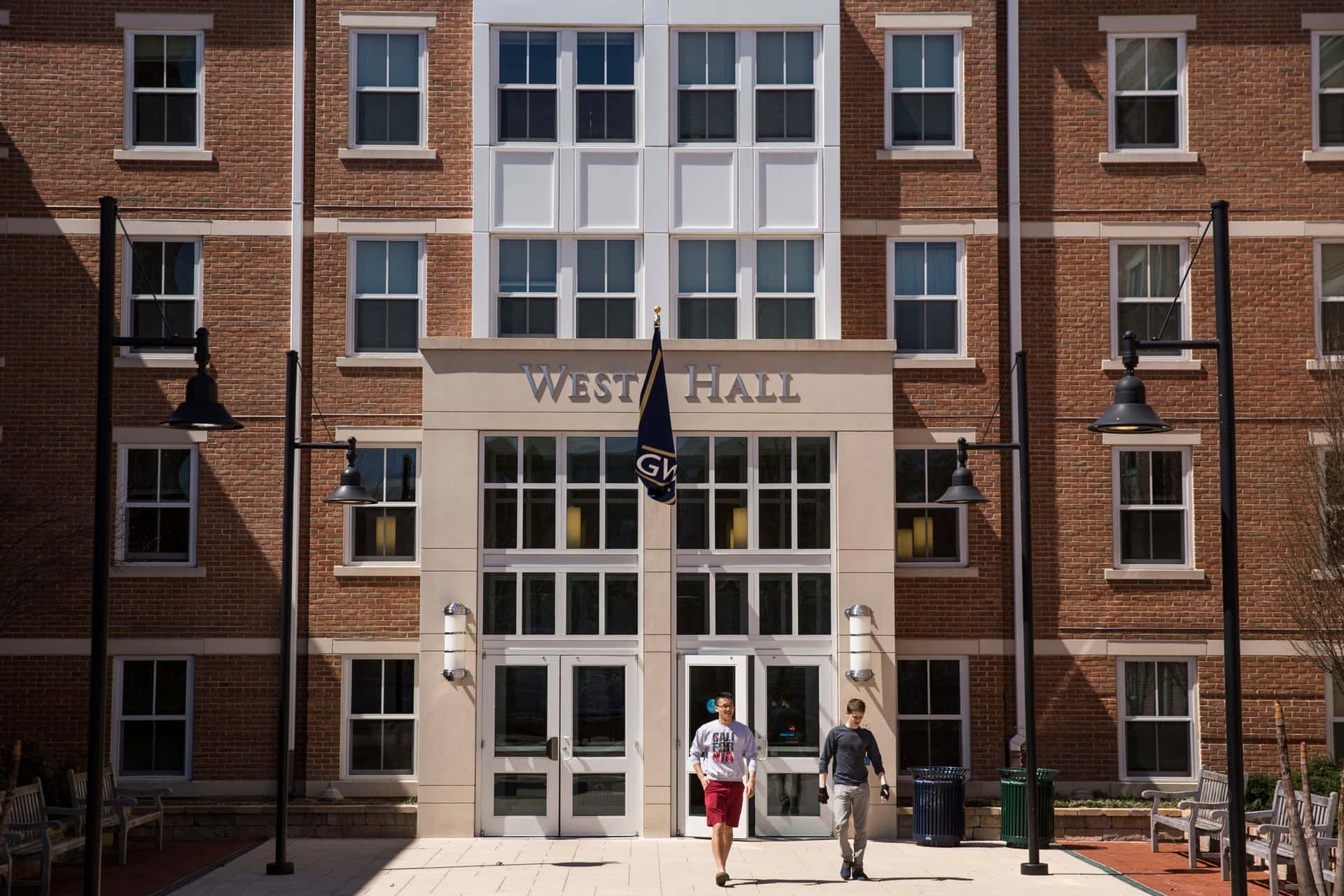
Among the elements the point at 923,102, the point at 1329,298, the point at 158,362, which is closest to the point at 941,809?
the point at 1329,298

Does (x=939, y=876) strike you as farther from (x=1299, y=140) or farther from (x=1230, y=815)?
(x=1299, y=140)

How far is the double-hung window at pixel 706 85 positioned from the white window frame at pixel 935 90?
7.77ft

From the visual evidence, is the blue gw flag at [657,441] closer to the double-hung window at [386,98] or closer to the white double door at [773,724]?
the white double door at [773,724]

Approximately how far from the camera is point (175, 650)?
756 inches

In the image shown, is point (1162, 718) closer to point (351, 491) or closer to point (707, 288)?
point (707, 288)

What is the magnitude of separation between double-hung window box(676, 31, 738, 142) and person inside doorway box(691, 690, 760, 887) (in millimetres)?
9005

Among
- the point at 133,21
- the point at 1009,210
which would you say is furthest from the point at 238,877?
the point at 1009,210

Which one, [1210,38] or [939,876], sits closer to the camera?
[939,876]

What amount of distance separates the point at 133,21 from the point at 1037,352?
48.5ft

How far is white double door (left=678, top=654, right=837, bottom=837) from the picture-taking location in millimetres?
17891

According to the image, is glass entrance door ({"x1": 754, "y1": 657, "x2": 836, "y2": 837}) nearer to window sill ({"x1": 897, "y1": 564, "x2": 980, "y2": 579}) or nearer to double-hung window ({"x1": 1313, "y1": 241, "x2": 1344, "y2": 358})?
window sill ({"x1": 897, "y1": 564, "x2": 980, "y2": 579})

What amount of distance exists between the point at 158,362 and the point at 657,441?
8.13 metres

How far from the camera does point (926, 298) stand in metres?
19.8

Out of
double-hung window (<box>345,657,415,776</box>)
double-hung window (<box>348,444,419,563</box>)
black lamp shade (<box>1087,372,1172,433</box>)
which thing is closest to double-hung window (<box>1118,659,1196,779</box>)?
black lamp shade (<box>1087,372,1172,433</box>)
